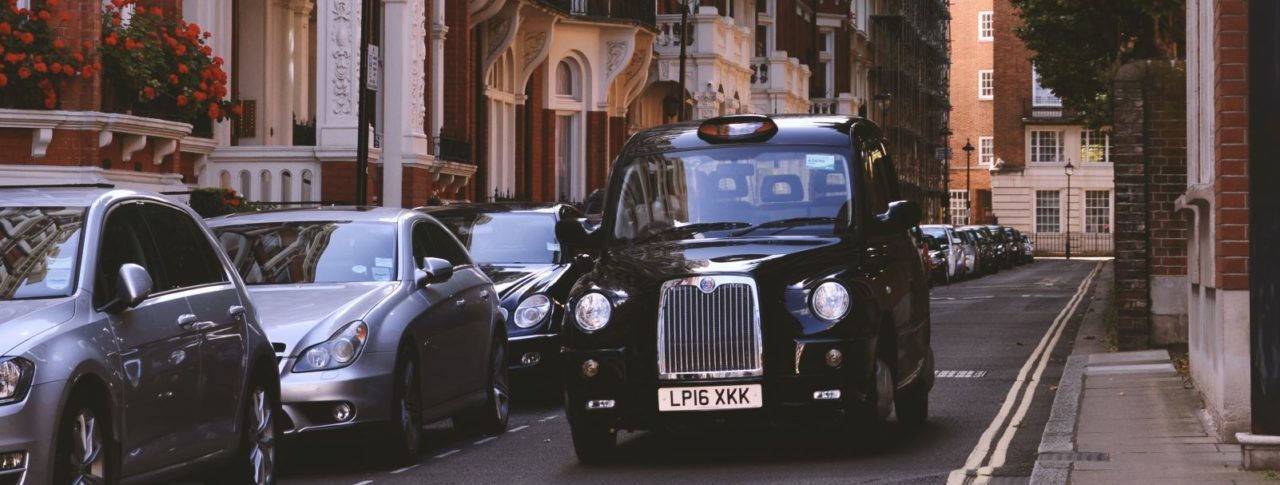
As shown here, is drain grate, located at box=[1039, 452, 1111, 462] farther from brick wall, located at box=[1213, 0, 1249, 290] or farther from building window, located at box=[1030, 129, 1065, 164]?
building window, located at box=[1030, 129, 1065, 164]

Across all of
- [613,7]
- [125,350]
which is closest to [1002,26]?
[613,7]

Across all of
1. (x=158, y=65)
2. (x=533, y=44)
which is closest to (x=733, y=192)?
(x=158, y=65)

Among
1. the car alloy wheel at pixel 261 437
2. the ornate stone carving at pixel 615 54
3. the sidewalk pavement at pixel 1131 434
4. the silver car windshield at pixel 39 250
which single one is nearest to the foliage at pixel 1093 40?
the ornate stone carving at pixel 615 54

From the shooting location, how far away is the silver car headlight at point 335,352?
432 inches

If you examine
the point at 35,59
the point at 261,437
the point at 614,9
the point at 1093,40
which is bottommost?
the point at 261,437

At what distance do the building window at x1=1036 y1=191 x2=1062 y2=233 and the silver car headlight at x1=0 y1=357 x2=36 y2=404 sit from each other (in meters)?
104

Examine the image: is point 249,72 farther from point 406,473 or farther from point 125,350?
point 125,350

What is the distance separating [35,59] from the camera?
17.4 m

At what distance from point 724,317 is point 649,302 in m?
0.43

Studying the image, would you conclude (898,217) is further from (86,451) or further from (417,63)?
(417,63)

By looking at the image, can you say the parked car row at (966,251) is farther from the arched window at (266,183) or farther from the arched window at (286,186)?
the arched window at (266,183)

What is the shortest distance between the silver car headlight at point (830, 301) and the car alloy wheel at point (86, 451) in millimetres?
4631

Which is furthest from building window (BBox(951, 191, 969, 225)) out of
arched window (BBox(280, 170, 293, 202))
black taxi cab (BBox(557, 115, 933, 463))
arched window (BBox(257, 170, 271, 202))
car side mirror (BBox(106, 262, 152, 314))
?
car side mirror (BBox(106, 262, 152, 314))

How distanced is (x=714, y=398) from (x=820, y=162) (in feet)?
6.79
